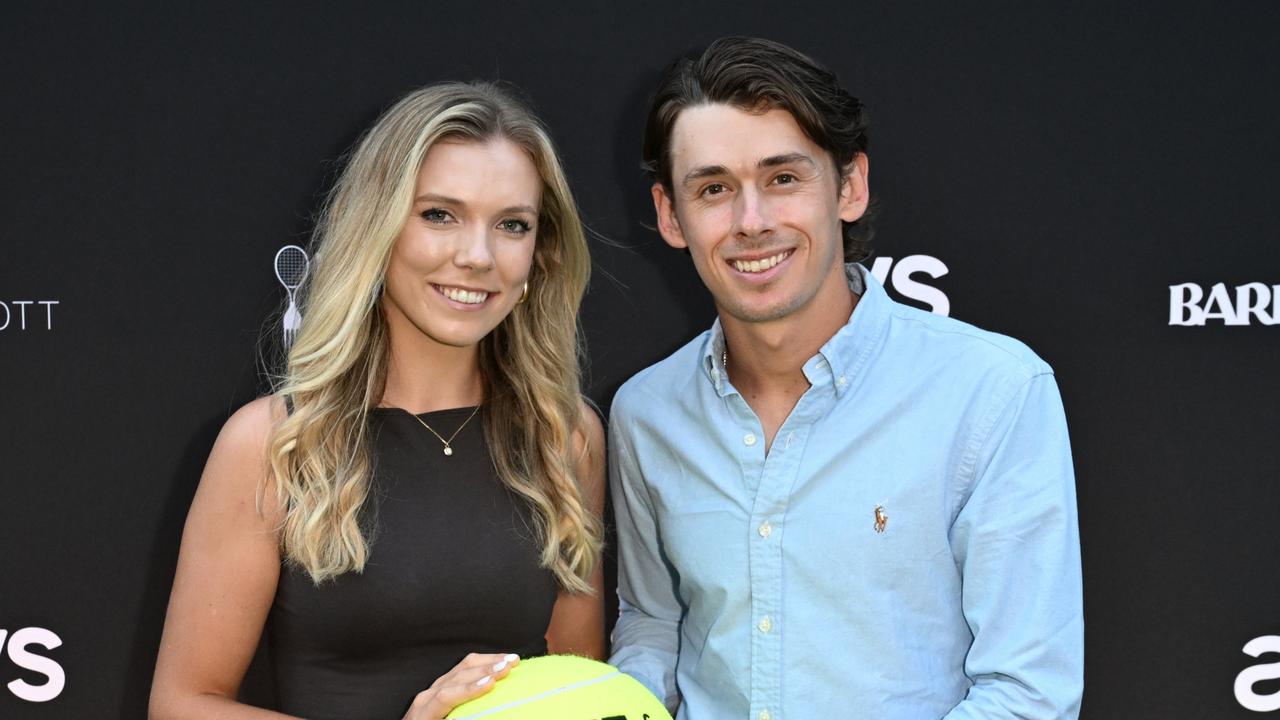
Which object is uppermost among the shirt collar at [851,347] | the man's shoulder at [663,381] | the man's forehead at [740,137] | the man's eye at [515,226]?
the man's forehead at [740,137]

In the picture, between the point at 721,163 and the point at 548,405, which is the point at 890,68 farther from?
the point at 548,405

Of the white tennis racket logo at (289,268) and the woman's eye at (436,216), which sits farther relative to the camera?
the white tennis racket logo at (289,268)

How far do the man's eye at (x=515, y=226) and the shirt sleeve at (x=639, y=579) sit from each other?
392mm

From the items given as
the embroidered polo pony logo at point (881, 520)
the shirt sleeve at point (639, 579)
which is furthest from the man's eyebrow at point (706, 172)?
the embroidered polo pony logo at point (881, 520)

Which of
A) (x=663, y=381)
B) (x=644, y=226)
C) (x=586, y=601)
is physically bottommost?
(x=586, y=601)

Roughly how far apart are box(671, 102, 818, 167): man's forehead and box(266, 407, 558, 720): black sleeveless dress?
68cm

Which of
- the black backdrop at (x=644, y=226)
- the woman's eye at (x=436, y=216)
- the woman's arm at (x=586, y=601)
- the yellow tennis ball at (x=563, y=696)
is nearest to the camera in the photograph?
the yellow tennis ball at (x=563, y=696)

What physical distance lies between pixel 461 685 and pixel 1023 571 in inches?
33.2

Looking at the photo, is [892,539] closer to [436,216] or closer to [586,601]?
[586,601]

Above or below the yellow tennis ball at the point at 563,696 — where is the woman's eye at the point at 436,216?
above

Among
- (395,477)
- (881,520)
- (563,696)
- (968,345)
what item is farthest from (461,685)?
(968,345)

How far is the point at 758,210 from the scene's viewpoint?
1.83 metres

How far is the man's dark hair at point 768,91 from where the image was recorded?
1.85 meters

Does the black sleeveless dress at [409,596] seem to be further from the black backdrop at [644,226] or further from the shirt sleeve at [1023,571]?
the black backdrop at [644,226]
